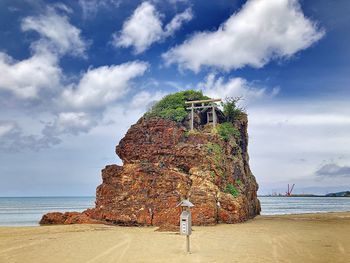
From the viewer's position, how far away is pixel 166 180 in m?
30.2

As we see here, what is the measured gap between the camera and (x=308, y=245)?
18.8 m

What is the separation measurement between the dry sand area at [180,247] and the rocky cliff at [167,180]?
4327 millimetres

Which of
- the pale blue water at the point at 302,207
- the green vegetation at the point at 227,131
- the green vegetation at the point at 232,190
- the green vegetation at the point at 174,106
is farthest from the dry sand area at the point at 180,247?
the pale blue water at the point at 302,207

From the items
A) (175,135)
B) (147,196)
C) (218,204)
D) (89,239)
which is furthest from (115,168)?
(89,239)

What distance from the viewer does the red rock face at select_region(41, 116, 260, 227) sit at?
28.6 metres

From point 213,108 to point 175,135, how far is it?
19.6 ft

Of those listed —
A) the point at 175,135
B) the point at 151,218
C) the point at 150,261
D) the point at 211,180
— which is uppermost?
the point at 175,135

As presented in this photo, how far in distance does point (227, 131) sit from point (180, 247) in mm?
20671

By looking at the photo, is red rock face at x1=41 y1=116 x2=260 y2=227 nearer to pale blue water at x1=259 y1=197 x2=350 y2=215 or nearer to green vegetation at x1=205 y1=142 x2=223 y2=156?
green vegetation at x1=205 y1=142 x2=223 y2=156

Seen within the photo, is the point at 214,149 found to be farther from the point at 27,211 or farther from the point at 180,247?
the point at 27,211

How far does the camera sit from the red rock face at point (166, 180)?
28.6 meters

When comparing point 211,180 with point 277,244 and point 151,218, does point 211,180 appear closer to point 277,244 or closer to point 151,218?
point 151,218

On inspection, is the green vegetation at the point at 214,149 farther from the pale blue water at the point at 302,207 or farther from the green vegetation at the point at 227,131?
the pale blue water at the point at 302,207

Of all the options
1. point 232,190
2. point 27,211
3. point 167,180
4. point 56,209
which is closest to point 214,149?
point 232,190
